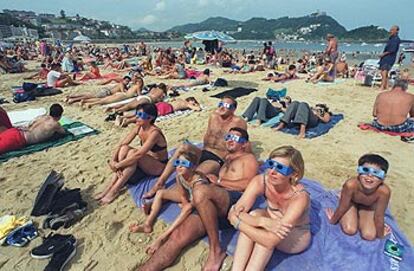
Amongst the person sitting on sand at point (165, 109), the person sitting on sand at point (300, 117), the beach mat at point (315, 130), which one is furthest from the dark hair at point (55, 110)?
the beach mat at point (315, 130)

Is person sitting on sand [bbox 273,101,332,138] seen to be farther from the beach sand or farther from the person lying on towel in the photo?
the person lying on towel

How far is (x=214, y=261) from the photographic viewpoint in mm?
2420

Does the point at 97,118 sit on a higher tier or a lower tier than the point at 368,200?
lower

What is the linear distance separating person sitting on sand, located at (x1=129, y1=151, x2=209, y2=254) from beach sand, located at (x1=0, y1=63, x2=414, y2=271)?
0.37 feet

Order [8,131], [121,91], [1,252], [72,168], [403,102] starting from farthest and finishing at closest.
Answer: [121,91] < [403,102] < [8,131] < [72,168] < [1,252]

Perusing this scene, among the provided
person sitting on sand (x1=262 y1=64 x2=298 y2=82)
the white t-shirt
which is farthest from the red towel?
person sitting on sand (x1=262 y1=64 x2=298 y2=82)

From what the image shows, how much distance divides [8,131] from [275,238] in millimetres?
A: 4833

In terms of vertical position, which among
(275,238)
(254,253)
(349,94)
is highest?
(275,238)

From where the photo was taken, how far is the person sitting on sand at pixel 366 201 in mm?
2293

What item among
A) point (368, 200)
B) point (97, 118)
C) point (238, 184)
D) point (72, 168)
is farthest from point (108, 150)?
point (368, 200)

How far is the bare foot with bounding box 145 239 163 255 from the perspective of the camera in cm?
260

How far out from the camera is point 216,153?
12.6 feet

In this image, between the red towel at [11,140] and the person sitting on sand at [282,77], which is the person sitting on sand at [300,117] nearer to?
the red towel at [11,140]

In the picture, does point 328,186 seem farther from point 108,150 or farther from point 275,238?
point 108,150
